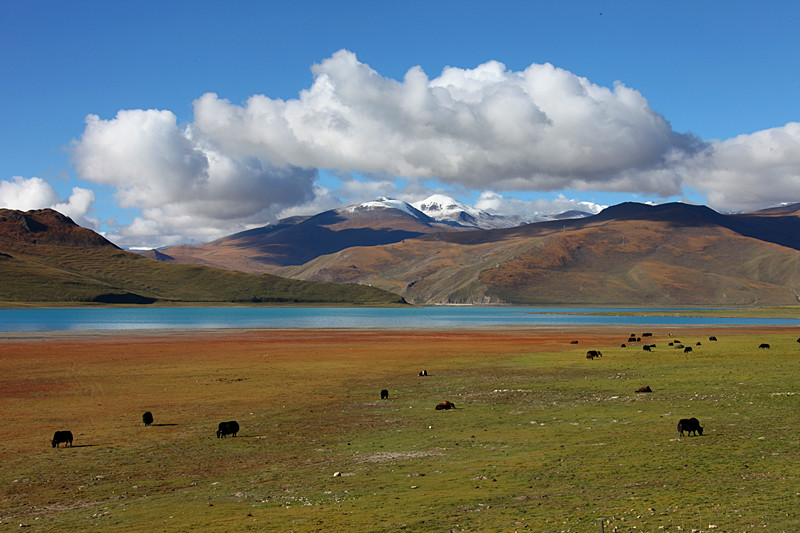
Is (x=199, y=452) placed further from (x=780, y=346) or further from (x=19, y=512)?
(x=780, y=346)

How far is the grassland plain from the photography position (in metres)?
16.1

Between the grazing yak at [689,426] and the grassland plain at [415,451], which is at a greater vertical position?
the grazing yak at [689,426]

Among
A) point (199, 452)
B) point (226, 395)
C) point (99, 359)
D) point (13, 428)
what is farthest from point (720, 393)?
point (99, 359)

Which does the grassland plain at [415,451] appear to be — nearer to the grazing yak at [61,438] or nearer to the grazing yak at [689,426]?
the grazing yak at [689,426]

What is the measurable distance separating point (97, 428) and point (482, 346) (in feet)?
190

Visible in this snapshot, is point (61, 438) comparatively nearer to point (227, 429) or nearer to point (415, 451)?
point (227, 429)

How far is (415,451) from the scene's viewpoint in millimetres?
24391

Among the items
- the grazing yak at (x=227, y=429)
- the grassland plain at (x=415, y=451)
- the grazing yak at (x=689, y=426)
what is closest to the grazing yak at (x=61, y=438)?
the grassland plain at (x=415, y=451)

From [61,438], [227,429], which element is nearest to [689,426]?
[227,429]

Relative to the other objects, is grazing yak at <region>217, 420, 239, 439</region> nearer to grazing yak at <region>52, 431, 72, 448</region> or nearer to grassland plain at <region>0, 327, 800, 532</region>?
grassland plain at <region>0, 327, 800, 532</region>

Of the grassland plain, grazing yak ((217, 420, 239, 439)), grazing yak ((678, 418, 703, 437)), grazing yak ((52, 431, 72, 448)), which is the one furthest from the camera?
grazing yak ((217, 420, 239, 439))

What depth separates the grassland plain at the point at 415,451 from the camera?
16094mm

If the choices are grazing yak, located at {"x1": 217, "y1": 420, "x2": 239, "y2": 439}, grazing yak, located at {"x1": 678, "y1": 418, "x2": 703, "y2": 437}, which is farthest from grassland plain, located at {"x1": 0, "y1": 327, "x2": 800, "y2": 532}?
grazing yak, located at {"x1": 217, "y1": 420, "x2": 239, "y2": 439}

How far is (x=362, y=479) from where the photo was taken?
20.4 meters
